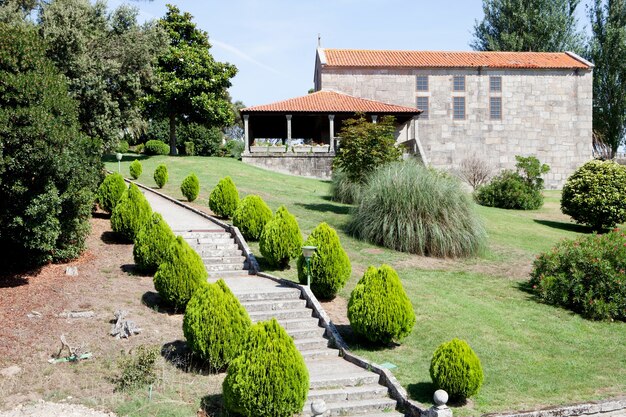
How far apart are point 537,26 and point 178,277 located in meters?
45.2

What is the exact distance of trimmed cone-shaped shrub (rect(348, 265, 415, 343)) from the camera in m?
9.88

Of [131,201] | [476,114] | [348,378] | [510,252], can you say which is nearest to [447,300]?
[348,378]

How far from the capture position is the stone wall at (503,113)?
39.1m

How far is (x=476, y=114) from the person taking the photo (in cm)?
3978

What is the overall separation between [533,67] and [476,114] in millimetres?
5092

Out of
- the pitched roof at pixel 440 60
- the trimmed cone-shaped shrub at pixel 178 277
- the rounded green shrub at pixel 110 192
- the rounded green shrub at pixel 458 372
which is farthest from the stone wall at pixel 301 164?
the rounded green shrub at pixel 458 372

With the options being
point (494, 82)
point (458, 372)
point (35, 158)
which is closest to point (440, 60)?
point (494, 82)

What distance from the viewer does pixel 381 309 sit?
988 centimetres

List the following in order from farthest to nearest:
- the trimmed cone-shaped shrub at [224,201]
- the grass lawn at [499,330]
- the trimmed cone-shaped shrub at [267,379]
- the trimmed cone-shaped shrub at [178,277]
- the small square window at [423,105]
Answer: the small square window at [423,105] → the trimmed cone-shaped shrub at [224,201] → the trimmed cone-shaped shrub at [178,277] → the grass lawn at [499,330] → the trimmed cone-shaped shrub at [267,379]

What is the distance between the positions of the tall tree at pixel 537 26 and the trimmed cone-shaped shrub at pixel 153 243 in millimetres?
42372

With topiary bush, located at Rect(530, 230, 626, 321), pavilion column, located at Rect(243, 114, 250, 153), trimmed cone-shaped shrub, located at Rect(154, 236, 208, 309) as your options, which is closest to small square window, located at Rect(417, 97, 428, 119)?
pavilion column, located at Rect(243, 114, 250, 153)

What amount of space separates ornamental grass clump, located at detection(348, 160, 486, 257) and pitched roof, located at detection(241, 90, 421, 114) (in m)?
18.5

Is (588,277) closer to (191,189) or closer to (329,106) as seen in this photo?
(191,189)

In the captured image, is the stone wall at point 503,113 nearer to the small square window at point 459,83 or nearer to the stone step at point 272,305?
the small square window at point 459,83
